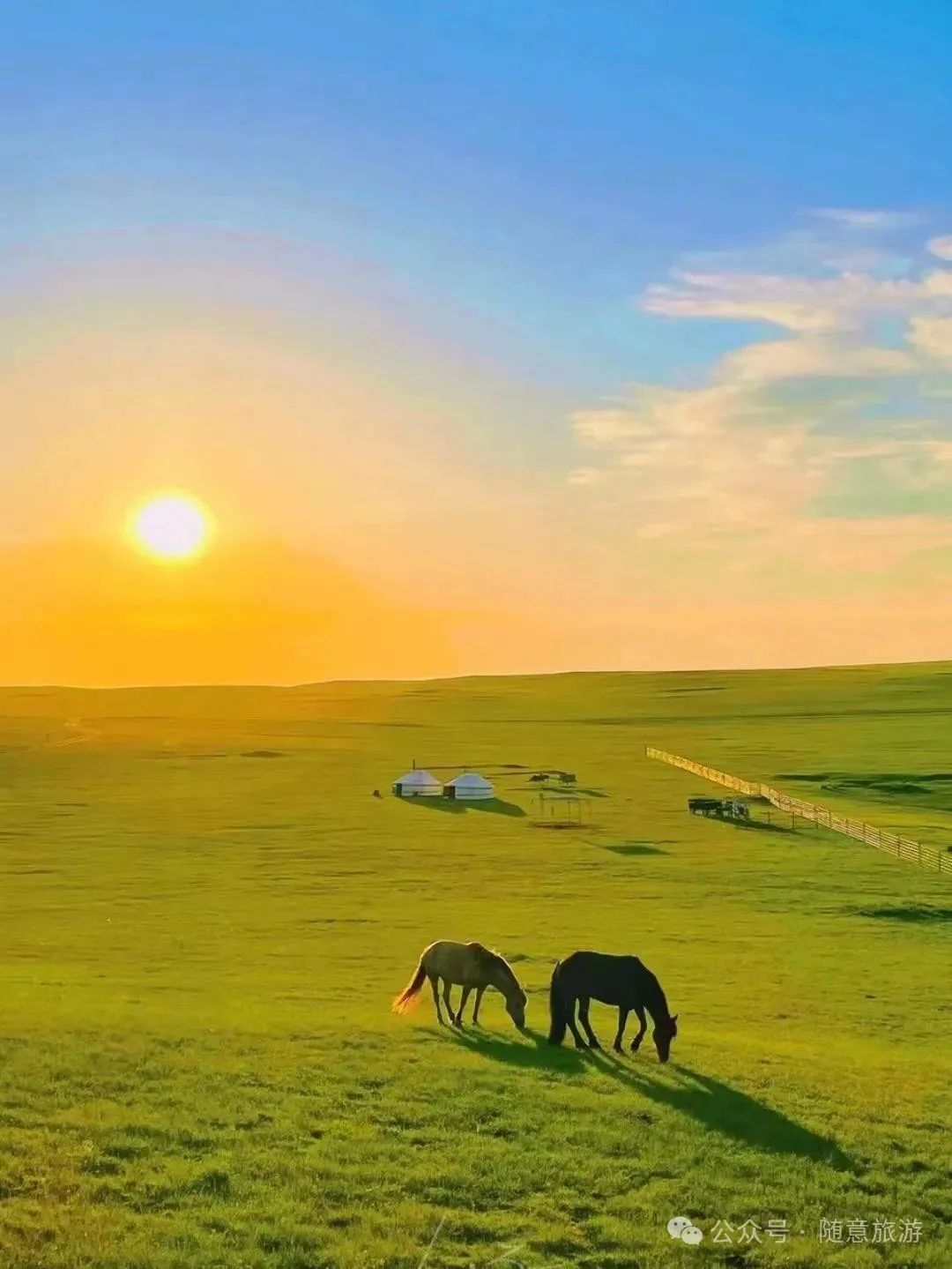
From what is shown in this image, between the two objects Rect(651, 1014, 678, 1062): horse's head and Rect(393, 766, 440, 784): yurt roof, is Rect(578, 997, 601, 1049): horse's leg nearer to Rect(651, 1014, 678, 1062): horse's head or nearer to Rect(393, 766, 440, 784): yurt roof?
Rect(651, 1014, 678, 1062): horse's head

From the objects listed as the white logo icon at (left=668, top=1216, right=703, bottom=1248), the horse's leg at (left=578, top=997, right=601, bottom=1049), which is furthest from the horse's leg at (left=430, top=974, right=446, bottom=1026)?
the white logo icon at (left=668, top=1216, right=703, bottom=1248)

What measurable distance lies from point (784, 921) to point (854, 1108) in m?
23.1

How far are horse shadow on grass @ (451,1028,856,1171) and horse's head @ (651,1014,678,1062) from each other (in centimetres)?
20

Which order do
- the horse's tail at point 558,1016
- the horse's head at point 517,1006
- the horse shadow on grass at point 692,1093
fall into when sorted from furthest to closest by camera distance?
the horse's head at point 517,1006 < the horse's tail at point 558,1016 < the horse shadow on grass at point 692,1093

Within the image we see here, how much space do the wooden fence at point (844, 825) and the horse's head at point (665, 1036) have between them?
33.3 m

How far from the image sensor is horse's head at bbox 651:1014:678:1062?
18234 millimetres

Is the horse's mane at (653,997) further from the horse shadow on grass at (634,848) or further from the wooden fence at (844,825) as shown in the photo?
the horse shadow on grass at (634,848)

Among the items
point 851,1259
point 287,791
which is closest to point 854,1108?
point 851,1259

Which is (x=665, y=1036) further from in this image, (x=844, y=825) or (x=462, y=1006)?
(x=844, y=825)

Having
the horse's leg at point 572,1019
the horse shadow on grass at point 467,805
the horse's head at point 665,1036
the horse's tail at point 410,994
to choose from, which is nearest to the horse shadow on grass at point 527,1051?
the horse's leg at point 572,1019

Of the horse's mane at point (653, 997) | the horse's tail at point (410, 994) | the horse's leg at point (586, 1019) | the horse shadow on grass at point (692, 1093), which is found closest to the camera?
the horse shadow on grass at point (692, 1093)

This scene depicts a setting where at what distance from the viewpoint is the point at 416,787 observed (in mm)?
76062

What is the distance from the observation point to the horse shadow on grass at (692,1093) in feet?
47.8

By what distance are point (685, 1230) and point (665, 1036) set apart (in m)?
6.05
